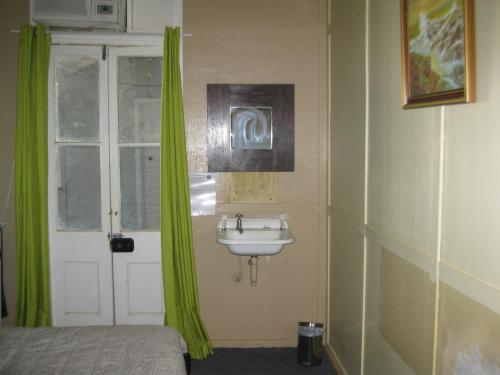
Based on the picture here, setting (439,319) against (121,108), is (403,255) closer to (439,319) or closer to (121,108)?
(439,319)

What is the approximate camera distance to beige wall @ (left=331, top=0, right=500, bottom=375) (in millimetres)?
1428

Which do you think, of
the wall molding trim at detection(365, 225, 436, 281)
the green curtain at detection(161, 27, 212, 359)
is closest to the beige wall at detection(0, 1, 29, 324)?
the green curtain at detection(161, 27, 212, 359)

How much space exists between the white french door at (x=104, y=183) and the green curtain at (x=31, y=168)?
18cm

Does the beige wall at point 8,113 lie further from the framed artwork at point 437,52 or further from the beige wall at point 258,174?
the framed artwork at point 437,52

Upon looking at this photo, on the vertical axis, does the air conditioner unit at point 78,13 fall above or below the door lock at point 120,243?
above

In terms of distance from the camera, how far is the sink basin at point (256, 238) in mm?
3135

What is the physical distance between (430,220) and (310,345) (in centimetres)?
181

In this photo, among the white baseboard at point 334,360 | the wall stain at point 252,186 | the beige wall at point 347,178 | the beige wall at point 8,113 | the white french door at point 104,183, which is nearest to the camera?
the beige wall at point 347,178

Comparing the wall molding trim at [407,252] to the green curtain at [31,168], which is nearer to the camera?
the wall molding trim at [407,252]

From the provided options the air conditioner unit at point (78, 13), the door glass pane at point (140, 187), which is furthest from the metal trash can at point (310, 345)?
the air conditioner unit at point (78, 13)

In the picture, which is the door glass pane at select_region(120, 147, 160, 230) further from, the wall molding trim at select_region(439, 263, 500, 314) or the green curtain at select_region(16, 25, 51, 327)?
the wall molding trim at select_region(439, 263, 500, 314)

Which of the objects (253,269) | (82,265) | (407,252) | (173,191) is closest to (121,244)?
(82,265)

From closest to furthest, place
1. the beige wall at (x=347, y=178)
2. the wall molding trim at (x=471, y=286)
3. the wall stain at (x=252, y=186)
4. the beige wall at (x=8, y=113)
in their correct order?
the wall molding trim at (x=471, y=286)
the beige wall at (x=347, y=178)
the beige wall at (x=8, y=113)
the wall stain at (x=252, y=186)

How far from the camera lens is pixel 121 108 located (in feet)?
11.4
